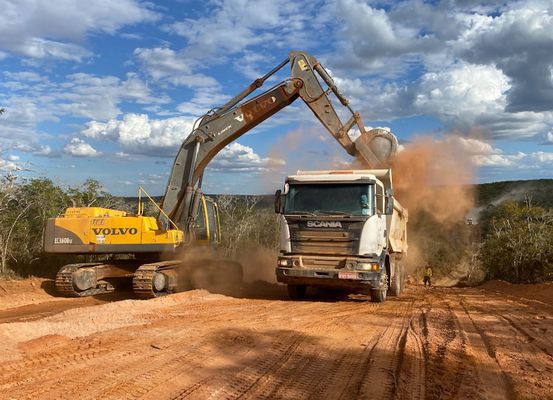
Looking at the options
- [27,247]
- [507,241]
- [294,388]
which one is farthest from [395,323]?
[507,241]

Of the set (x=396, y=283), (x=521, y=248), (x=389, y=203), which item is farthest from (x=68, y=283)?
(x=521, y=248)

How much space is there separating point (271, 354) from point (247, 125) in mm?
8420

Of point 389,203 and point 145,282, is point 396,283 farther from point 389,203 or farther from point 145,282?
point 145,282

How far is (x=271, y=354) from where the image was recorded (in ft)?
21.9

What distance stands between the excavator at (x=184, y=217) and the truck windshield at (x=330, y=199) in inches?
113

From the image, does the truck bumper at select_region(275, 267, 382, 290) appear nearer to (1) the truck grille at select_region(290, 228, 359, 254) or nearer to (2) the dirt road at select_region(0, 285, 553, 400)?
(1) the truck grille at select_region(290, 228, 359, 254)

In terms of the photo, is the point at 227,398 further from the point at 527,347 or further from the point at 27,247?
the point at 27,247

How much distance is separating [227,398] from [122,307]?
19.2ft

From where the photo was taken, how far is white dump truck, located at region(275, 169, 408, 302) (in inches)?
454

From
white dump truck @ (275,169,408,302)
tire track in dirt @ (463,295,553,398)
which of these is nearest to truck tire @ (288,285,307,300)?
white dump truck @ (275,169,408,302)

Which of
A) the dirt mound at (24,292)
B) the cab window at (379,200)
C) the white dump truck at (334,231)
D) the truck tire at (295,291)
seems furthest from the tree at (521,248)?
the dirt mound at (24,292)

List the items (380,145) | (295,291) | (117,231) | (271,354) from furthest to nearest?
1. (380,145)
2. (295,291)
3. (117,231)
4. (271,354)

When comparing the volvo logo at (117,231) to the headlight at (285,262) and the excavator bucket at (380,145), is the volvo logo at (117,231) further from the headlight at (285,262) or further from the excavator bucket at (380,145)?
the excavator bucket at (380,145)

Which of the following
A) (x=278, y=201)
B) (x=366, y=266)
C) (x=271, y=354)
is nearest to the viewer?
(x=271, y=354)
